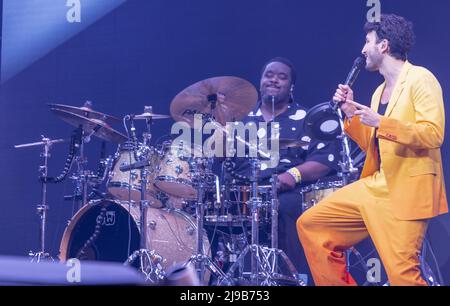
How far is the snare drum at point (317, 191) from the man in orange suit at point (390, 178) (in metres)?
0.40

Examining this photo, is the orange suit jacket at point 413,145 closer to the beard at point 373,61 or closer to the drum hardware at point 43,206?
the beard at point 373,61

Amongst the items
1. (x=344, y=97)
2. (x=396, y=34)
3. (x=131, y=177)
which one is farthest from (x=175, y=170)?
(x=396, y=34)

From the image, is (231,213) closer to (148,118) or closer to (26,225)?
(148,118)

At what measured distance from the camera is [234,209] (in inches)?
191

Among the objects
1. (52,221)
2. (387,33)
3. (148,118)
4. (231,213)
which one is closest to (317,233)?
(231,213)

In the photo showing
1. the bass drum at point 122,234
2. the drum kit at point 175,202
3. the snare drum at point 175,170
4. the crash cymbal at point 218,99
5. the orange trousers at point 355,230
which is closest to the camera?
the orange trousers at point 355,230

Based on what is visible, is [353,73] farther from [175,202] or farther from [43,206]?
[43,206]

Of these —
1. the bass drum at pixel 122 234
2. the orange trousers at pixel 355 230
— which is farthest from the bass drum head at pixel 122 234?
the orange trousers at pixel 355 230

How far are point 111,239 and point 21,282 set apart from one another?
178 inches

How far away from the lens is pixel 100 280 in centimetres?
74

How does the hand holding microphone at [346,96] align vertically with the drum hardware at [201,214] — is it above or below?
above

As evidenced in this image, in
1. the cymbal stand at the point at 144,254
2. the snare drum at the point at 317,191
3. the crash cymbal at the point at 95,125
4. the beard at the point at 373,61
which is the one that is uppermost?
the beard at the point at 373,61

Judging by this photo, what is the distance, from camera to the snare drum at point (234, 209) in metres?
4.77

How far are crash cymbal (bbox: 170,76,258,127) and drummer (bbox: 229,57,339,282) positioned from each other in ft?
0.97
